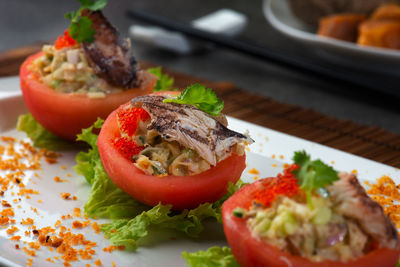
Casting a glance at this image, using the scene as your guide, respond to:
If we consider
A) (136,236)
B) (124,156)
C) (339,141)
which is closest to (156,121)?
(124,156)

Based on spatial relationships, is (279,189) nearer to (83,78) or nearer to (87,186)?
(87,186)

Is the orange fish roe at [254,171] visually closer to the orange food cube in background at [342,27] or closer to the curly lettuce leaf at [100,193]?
the curly lettuce leaf at [100,193]

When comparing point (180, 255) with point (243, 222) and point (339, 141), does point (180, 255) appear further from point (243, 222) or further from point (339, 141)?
point (339, 141)

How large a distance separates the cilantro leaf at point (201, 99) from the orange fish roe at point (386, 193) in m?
0.98

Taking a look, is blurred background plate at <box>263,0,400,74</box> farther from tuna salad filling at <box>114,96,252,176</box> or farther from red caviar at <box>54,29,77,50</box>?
tuna salad filling at <box>114,96,252,176</box>

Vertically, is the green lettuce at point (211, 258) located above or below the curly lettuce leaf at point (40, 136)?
above

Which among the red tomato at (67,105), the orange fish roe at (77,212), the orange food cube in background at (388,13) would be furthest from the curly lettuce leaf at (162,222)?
the orange food cube in background at (388,13)

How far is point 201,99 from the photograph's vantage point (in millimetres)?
3096

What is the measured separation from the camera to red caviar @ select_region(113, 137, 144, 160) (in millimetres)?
3186

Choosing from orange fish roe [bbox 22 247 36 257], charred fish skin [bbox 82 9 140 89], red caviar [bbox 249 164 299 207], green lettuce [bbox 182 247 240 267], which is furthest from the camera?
charred fish skin [bbox 82 9 140 89]

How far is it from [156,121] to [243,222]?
76 centimetres

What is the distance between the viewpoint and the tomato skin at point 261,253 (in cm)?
238

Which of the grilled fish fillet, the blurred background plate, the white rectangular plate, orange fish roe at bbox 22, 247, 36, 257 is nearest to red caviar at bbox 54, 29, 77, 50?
the white rectangular plate

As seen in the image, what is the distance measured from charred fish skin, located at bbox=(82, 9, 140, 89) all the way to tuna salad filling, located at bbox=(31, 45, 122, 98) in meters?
0.04
